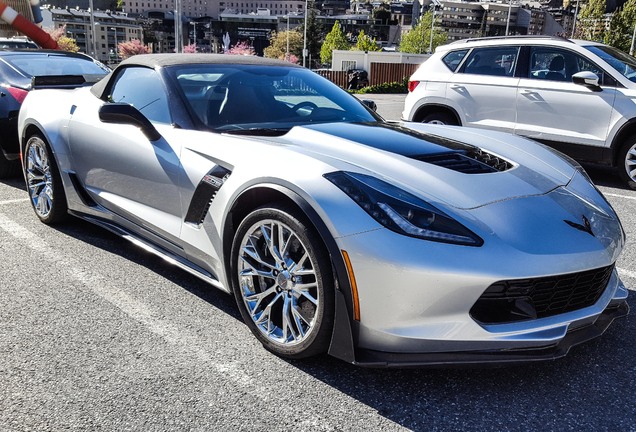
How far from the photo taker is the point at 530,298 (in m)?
2.27

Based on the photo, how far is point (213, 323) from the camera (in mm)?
3014

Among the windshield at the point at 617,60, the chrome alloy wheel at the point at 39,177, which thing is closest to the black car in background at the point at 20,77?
the chrome alloy wheel at the point at 39,177

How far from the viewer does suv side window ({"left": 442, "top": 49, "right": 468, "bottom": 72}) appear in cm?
763

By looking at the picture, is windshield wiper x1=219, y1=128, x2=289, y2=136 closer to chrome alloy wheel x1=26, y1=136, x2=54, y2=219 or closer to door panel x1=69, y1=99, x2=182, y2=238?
door panel x1=69, y1=99, x2=182, y2=238

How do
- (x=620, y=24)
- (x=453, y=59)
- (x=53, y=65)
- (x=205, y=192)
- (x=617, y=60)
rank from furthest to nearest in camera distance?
(x=620, y=24), (x=453, y=59), (x=53, y=65), (x=617, y=60), (x=205, y=192)

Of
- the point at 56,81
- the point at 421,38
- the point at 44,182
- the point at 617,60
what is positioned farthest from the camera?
the point at 421,38

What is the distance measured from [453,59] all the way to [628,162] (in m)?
2.57

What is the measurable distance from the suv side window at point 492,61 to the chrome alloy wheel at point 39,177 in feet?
17.3

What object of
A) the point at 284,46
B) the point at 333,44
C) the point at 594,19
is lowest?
the point at 284,46

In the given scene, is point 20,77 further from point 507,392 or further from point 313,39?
point 313,39

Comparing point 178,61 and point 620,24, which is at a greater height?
point 620,24

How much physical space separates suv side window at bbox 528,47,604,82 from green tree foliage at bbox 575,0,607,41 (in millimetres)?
34389

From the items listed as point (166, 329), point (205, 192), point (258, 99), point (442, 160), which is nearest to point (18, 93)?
point (258, 99)

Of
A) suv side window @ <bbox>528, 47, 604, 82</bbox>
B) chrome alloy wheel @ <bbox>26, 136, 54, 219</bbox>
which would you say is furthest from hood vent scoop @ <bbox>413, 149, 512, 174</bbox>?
suv side window @ <bbox>528, 47, 604, 82</bbox>
